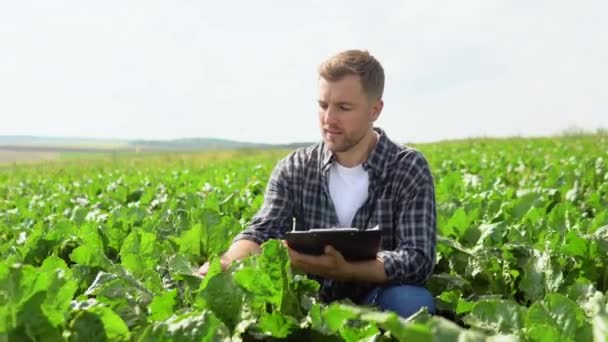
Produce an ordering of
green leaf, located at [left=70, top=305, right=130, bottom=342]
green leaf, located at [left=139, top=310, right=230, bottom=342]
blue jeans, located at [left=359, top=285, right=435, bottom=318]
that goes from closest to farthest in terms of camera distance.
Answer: green leaf, located at [left=139, top=310, right=230, bottom=342], green leaf, located at [left=70, top=305, right=130, bottom=342], blue jeans, located at [left=359, top=285, right=435, bottom=318]

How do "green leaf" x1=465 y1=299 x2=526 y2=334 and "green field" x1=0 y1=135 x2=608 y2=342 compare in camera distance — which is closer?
"green field" x1=0 y1=135 x2=608 y2=342

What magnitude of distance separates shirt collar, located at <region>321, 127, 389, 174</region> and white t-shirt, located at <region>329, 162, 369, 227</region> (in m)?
0.06

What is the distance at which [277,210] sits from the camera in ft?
12.0

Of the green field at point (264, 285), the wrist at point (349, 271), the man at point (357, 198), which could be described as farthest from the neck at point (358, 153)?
the wrist at point (349, 271)

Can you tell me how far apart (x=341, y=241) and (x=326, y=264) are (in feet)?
0.43

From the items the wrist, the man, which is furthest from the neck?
the wrist

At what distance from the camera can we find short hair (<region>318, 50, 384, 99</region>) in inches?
132

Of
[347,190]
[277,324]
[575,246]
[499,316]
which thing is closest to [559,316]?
[499,316]

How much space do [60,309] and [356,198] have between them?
2168 mm

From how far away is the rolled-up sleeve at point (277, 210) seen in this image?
3.58 meters

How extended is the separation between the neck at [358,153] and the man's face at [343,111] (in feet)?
0.50

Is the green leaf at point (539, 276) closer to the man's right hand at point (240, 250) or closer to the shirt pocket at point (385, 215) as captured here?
the shirt pocket at point (385, 215)

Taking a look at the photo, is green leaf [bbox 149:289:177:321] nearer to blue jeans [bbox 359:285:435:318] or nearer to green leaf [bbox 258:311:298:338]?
green leaf [bbox 258:311:298:338]

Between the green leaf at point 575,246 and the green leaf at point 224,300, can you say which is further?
the green leaf at point 575,246
